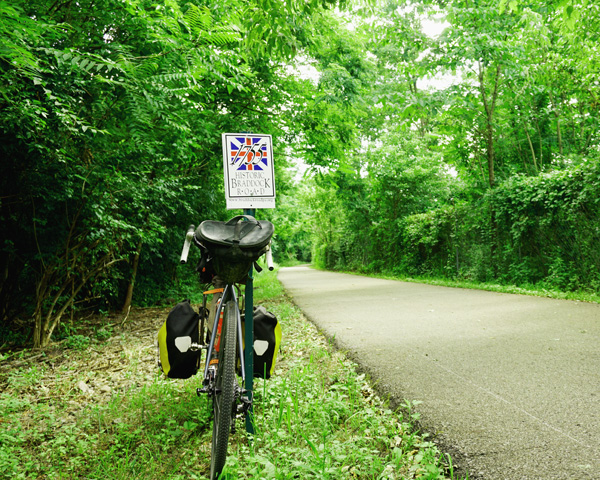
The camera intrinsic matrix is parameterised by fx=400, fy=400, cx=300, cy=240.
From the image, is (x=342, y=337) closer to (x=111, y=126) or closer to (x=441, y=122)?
(x=111, y=126)

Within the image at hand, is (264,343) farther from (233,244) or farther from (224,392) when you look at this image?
(233,244)

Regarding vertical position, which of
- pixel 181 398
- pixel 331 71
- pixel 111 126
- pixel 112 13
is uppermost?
pixel 331 71

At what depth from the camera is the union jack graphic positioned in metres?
3.09

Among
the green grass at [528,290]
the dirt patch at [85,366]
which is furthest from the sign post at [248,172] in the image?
the green grass at [528,290]

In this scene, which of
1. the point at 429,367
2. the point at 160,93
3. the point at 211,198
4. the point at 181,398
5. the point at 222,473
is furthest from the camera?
the point at 211,198

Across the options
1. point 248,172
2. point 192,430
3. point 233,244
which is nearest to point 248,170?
point 248,172

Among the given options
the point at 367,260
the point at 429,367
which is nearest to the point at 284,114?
the point at 429,367

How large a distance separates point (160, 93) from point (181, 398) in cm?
367

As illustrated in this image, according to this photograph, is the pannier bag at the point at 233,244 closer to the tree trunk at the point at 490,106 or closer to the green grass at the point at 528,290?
the green grass at the point at 528,290

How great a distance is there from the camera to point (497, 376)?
3.69m

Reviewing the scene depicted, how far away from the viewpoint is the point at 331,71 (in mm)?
9312

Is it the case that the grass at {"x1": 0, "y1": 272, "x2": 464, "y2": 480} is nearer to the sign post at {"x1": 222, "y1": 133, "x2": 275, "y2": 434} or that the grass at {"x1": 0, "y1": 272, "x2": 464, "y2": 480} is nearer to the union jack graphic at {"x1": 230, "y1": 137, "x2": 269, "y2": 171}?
the sign post at {"x1": 222, "y1": 133, "x2": 275, "y2": 434}

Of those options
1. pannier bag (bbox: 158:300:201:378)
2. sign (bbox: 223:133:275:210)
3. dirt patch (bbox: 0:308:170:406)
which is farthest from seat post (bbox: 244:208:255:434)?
dirt patch (bbox: 0:308:170:406)

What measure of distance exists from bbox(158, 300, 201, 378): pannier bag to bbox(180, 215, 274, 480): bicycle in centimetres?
9
